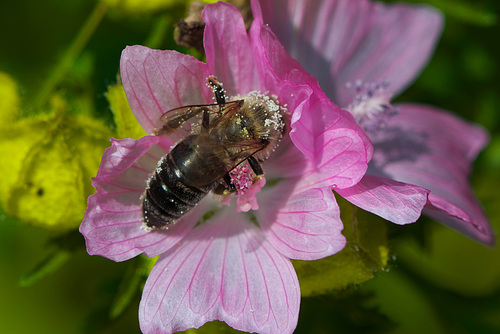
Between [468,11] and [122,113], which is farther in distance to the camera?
[468,11]

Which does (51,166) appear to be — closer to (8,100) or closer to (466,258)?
(8,100)

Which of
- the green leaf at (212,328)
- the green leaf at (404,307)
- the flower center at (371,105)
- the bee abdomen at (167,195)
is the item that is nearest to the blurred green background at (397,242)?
the green leaf at (404,307)

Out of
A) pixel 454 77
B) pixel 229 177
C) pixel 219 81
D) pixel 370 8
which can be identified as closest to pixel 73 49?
pixel 219 81

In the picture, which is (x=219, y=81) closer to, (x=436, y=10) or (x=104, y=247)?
(x=104, y=247)

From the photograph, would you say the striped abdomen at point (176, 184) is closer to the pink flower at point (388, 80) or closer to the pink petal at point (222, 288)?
the pink petal at point (222, 288)

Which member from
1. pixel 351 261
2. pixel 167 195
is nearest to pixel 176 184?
pixel 167 195

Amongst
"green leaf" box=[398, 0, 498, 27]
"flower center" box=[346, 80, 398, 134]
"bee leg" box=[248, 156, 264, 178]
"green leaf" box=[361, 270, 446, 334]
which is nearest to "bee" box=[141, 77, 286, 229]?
"bee leg" box=[248, 156, 264, 178]
